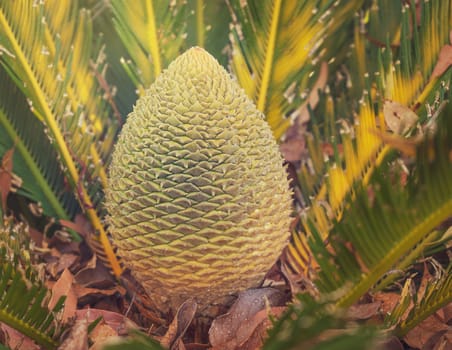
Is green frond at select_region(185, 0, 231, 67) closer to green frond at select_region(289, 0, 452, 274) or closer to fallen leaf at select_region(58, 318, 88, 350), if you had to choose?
green frond at select_region(289, 0, 452, 274)

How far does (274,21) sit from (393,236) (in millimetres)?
649

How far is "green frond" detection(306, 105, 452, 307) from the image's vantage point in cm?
74

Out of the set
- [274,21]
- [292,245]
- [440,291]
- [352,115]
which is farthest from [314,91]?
[440,291]

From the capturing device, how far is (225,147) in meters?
0.99

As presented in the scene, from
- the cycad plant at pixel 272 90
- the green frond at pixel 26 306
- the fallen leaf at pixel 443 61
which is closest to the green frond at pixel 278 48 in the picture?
the cycad plant at pixel 272 90

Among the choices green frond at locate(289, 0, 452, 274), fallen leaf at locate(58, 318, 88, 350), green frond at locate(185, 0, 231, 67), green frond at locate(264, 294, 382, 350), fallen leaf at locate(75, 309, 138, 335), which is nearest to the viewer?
green frond at locate(264, 294, 382, 350)

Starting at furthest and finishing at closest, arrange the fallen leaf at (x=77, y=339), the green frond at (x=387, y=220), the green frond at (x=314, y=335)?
the fallen leaf at (x=77, y=339), the green frond at (x=387, y=220), the green frond at (x=314, y=335)

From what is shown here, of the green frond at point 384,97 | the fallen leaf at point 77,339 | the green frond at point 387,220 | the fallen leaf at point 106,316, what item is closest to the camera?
the green frond at point 387,220

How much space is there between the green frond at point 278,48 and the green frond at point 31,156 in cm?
47

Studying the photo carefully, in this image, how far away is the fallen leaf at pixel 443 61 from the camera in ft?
3.81

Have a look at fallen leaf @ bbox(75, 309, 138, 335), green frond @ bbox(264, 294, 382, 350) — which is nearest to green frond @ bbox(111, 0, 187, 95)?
fallen leaf @ bbox(75, 309, 138, 335)

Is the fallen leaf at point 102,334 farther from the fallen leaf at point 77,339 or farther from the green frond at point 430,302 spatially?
the green frond at point 430,302

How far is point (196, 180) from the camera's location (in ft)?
3.23

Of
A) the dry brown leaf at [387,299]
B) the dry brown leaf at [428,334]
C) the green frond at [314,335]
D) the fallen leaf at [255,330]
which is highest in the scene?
the green frond at [314,335]
